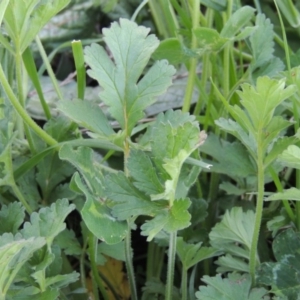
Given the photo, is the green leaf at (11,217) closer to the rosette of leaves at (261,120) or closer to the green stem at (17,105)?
the green stem at (17,105)

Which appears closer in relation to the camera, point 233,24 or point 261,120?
point 261,120

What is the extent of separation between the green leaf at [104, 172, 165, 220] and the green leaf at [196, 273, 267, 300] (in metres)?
0.10

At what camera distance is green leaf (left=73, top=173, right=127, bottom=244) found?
0.38 m

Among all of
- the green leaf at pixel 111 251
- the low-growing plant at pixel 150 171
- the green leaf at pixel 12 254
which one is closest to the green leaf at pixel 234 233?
the low-growing plant at pixel 150 171

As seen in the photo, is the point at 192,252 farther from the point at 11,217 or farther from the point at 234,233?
the point at 11,217

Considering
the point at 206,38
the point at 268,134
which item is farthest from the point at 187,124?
the point at 206,38

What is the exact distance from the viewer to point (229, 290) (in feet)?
1.48

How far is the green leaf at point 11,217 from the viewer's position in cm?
46

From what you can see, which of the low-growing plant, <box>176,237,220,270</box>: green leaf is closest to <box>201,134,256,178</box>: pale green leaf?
the low-growing plant

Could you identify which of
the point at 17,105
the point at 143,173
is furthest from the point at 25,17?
the point at 143,173

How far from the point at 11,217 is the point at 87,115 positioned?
4.9 inches

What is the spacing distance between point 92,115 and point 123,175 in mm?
76

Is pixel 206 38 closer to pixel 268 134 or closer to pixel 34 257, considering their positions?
pixel 268 134

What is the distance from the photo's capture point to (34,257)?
A: 434mm
